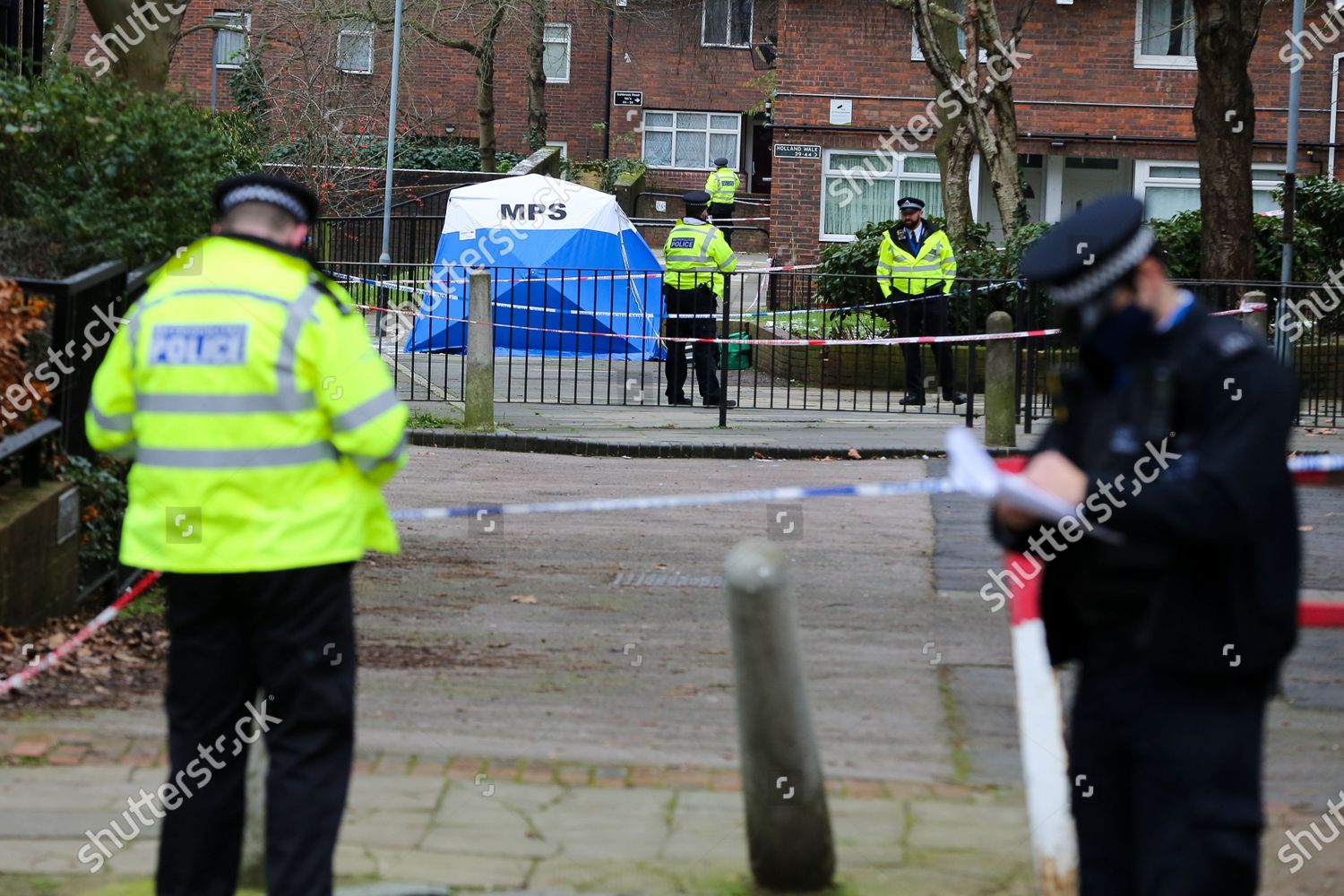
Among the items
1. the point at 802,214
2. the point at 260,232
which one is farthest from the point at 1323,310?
the point at 802,214

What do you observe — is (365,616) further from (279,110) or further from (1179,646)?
(279,110)

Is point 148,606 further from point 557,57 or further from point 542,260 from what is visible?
point 557,57

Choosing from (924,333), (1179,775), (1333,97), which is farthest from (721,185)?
(1179,775)

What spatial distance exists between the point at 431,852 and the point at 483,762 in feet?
2.74

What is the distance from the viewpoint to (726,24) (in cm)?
4131

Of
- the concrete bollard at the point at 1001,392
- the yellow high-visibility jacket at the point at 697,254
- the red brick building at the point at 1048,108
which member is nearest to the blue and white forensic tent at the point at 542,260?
the yellow high-visibility jacket at the point at 697,254

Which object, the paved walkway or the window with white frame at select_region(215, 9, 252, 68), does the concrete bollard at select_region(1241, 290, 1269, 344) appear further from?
the window with white frame at select_region(215, 9, 252, 68)

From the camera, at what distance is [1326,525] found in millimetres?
10820

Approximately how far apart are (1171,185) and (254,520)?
28.4 metres

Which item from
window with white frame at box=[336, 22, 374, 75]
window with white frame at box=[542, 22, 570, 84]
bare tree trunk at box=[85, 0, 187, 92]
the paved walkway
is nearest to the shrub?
bare tree trunk at box=[85, 0, 187, 92]

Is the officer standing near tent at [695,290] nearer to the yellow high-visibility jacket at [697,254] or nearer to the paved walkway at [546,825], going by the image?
the yellow high-visibility jacket at [697,254]

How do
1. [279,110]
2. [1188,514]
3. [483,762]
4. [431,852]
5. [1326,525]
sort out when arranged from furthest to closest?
[279,110] → [1326,525] → [483,762] → [431,852] → [1188,514]

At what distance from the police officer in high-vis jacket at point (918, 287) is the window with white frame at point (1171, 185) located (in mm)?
14217

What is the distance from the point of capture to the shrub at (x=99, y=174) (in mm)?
8273
